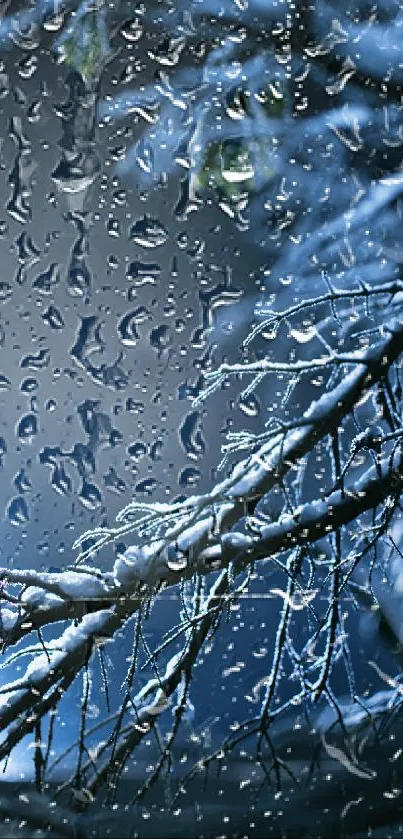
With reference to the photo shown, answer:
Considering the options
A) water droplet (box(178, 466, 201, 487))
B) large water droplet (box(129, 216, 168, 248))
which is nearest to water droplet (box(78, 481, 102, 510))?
water droplet (box(178, 466, 201, 487))

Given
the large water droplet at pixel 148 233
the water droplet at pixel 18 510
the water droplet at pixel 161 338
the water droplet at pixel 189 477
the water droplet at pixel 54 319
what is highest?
the large water droplet at pixel 148 233

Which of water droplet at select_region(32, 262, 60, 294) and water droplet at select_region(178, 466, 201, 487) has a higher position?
water droplet at select_region(32, 262, 60, 294)

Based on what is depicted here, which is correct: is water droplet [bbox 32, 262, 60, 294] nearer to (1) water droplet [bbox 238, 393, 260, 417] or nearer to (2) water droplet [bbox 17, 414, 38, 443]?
(2) water droplet [bbox 17, 414, 38, 443]

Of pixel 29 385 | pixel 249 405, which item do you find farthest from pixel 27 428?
pixel 249 405

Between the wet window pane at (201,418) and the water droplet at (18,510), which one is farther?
the water droplet at (18,510)

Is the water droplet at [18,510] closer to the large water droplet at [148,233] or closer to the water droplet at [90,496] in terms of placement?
the water droplet at [90,496]

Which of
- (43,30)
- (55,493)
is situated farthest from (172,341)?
(43,30)

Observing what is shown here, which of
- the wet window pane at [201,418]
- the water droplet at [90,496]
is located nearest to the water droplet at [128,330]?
the wet window pane at [201,418]

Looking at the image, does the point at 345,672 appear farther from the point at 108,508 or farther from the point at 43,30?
the point at 43,30

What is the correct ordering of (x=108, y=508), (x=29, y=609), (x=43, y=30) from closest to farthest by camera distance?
(x=29, y=609)
(x=108, y=508)
(x=43, y=30)

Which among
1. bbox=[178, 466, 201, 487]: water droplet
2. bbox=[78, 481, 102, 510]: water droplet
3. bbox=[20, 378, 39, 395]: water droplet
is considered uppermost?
bbox=[20, 378, 39, 395]: water droplet

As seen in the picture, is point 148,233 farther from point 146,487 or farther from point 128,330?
point 146,487
